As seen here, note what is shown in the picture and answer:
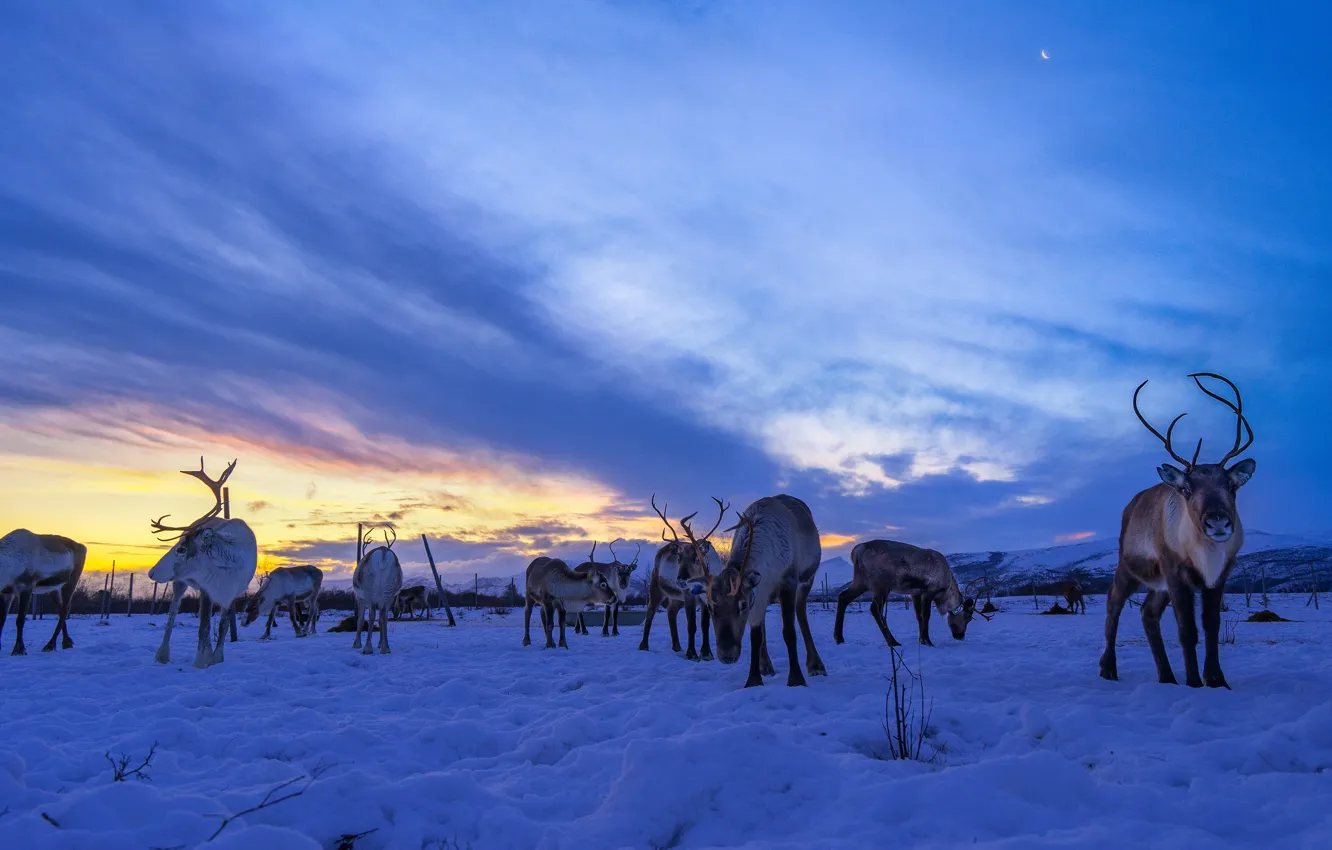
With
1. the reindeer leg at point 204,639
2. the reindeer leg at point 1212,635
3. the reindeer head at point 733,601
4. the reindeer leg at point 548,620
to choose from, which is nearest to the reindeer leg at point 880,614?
the reindeer head at point 733,601

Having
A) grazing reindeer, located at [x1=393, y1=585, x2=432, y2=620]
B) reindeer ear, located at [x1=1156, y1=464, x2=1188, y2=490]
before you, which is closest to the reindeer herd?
reindeer ear, located at [x1=1156, y1=464, x2=1188, y2=490]

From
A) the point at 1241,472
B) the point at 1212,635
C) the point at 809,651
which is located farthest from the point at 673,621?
the point at 1241,472

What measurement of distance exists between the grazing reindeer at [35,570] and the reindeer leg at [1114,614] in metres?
17.1

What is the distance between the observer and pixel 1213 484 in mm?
6809

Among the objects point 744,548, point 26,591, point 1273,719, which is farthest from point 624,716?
point 26,591

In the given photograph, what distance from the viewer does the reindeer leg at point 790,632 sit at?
24.4 feet

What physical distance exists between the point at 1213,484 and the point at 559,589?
39.6 feet

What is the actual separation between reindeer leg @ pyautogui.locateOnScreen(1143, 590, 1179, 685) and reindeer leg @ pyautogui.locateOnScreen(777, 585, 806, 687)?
3.57 m

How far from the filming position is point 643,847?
11.0ft

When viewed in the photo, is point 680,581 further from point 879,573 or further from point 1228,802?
point 1228,802

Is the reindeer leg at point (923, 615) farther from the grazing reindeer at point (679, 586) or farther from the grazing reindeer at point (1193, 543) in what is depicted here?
the grazing reindeer at point (1193, 543)

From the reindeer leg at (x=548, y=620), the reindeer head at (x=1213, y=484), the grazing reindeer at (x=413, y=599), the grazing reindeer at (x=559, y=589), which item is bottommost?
the grazing reindeer at (x=413, y=599)

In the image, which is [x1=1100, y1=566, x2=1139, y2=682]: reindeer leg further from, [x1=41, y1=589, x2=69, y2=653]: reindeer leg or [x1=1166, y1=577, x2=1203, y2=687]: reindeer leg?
[x1=41, y1=589, x2=69, y2=653]: reindeer leg

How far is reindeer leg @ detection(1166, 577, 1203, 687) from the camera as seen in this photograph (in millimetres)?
6727
